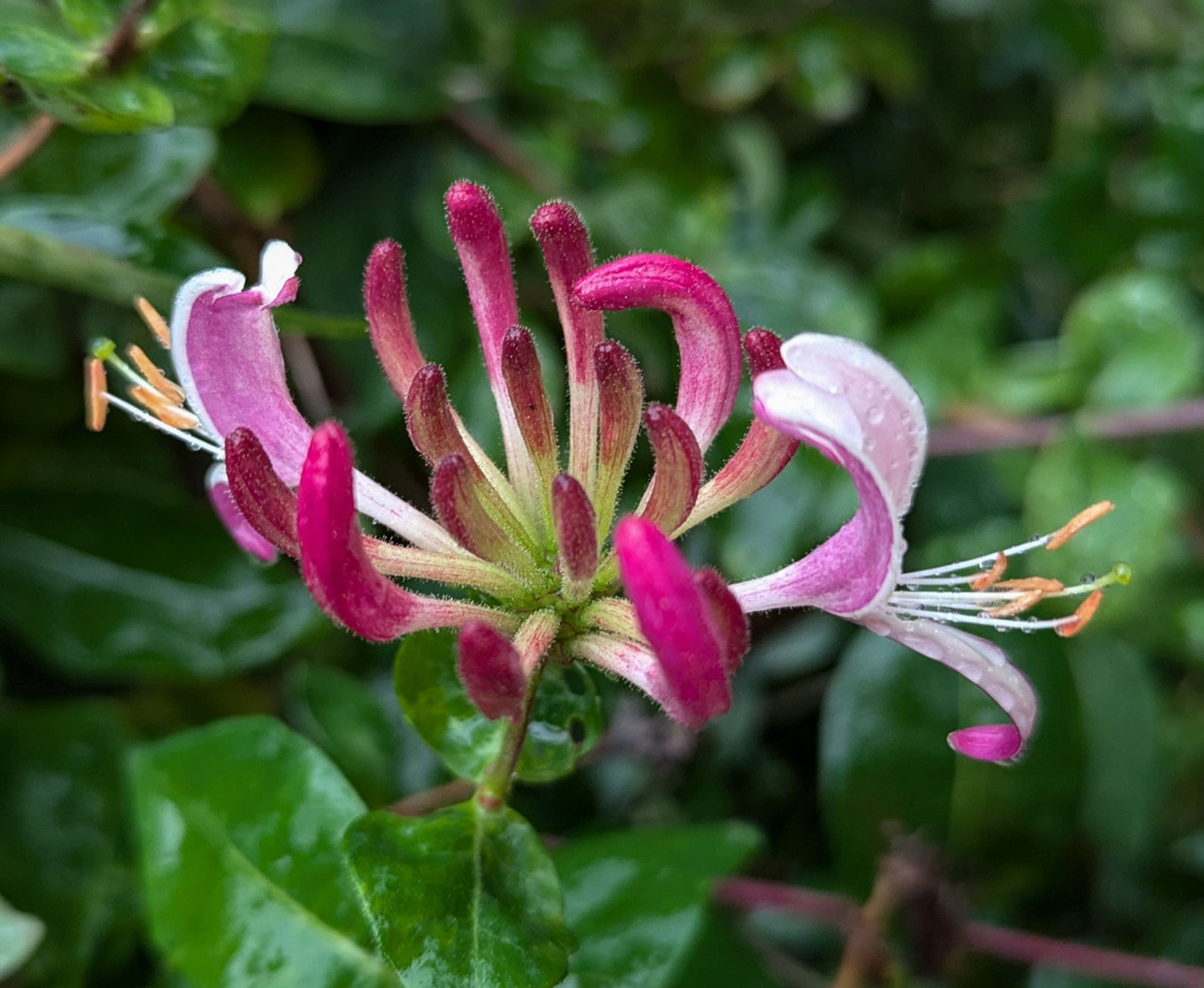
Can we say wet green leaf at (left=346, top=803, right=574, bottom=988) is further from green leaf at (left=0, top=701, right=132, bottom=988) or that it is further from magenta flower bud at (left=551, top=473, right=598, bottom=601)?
green leaf at (left=0, top=701, right=132, bottom=988)

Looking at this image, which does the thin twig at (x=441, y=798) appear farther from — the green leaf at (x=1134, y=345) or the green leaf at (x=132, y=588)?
the green leaf at (x=1134, y=345)

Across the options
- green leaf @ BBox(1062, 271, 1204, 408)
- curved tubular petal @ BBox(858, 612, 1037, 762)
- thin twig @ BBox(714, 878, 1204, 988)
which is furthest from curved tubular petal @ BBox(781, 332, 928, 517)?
green leaf @ BBox(1062, 271, 1204, 408)

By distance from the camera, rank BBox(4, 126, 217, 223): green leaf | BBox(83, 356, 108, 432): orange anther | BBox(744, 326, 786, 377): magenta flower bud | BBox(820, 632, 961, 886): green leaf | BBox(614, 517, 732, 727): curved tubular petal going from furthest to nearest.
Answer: BBox(820, 632, 961, 886): green leaf < BBox(4, 126, 217, 223): green leaf < BBox(83, 356, 108, 432): orange anther < BBox(744, 326, 786, 377): magenta flower bud < BBox(614, 517, 732, 727): curved tubular petal

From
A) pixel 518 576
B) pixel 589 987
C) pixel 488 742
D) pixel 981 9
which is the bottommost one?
pixel 589 987

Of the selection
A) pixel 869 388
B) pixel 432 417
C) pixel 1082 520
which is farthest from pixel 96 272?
pixel 1082 520

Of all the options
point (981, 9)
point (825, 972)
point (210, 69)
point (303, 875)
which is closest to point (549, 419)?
point (303, 875)

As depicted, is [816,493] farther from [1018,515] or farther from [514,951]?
[514,951]
